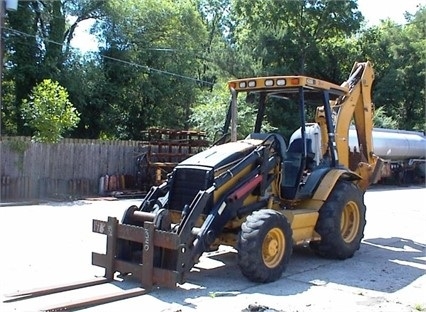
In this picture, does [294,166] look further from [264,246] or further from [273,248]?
[264,246]

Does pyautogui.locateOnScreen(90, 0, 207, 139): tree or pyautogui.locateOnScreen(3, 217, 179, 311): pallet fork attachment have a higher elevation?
pyautogui.locateOnScreen(90, 0, 207, 139): tree

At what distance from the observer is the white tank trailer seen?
2762 centimetres

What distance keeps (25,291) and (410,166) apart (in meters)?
27.9

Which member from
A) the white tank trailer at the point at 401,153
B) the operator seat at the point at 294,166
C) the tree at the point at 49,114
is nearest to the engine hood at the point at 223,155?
the operator seat at the point at 294,166

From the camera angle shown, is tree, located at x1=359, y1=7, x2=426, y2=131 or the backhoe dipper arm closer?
the backhoe dipper arm

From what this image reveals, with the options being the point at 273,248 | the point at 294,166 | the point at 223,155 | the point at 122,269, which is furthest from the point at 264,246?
the point at 294,166

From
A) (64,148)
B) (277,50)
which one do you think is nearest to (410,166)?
(277,50)

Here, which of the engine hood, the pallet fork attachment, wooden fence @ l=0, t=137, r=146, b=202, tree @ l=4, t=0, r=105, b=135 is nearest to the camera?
the pallet fork attachment

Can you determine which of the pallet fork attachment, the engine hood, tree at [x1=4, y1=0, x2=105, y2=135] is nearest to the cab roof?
the engine hood

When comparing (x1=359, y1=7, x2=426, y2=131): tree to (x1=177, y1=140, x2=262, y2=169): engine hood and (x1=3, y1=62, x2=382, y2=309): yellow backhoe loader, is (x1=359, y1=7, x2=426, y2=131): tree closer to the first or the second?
(x1=3, y1=62, x2=382, y2=309): yellow backhoe loader

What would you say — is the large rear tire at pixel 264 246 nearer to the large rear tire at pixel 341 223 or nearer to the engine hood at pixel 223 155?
the engine hood at pixel 223 155

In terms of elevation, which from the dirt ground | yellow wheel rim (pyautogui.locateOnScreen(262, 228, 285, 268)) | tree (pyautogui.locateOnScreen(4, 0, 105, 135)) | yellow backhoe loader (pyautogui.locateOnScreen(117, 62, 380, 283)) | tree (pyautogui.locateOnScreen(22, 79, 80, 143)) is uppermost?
tree (pyautogui.locateOnScreen(4, 0, 105, 135))

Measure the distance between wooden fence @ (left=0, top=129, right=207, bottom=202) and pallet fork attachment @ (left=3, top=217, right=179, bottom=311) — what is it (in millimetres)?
10364

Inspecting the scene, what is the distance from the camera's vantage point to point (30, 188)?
17578mm
